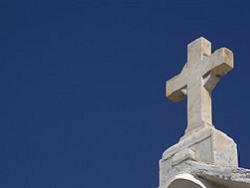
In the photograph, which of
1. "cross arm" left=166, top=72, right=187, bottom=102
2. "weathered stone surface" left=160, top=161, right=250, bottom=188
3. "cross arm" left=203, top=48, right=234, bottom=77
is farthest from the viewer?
"cross arm" left=166, top=72, right=187, bottom=102

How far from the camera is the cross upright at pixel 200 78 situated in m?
9.20

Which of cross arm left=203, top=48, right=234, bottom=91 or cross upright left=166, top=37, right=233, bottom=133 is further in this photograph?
cross arm left=203, top=48, right=234, bottom=91

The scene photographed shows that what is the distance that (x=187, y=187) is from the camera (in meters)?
8.29

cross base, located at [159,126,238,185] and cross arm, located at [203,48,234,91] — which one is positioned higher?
cross arm, located at [203,48,234,91]

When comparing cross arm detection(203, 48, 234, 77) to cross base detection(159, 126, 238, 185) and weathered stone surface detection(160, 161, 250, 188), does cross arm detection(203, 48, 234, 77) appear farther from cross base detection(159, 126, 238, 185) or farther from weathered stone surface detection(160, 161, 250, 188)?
weathered stone surface detection(160, 161, 250, 188)

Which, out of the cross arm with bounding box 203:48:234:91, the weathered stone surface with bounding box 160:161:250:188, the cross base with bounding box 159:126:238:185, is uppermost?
the cross arm with bounding box 203:48:234:91

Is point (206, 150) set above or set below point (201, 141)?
below

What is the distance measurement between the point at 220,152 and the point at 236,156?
0.86ft

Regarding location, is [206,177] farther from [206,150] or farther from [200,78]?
[200,78]

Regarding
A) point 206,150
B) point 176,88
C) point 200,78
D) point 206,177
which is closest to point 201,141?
point 206,150

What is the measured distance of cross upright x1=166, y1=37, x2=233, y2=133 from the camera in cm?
920

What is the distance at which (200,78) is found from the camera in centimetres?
950

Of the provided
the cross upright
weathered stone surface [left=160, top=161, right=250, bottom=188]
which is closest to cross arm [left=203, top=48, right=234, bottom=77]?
the cross upright

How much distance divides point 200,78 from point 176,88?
521mm
